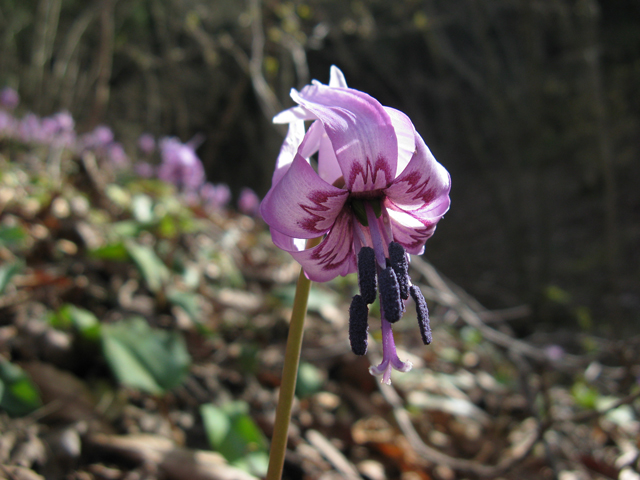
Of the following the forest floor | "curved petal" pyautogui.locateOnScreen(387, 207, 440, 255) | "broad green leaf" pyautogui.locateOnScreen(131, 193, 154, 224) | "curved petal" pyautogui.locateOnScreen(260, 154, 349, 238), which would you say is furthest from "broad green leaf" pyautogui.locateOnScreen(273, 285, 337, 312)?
"curved petal" pyautogui.locateOnScreen(260, 154, 349, 238)

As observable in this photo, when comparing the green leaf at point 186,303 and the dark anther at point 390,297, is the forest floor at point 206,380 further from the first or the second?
the dark anther at point 390,297

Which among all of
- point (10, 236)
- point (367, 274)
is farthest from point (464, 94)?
point (367, 274)

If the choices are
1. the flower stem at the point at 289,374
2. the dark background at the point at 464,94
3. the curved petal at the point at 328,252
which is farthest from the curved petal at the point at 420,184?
the dark background at the point at 464,94

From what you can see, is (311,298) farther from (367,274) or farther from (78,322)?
(367,274)

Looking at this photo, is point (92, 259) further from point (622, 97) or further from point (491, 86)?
point (622, 97)

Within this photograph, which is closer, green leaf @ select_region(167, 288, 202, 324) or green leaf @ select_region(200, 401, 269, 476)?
green leaf @ select_region(200, 401, 269, 476)

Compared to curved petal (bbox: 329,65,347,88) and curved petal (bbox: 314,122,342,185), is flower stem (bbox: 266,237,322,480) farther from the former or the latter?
curved petal (bbox: 329,65,347,88)

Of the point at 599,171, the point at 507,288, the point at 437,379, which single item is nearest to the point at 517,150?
the point at 507,288
